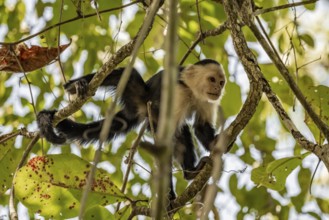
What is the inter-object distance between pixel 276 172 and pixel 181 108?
5.69 feet

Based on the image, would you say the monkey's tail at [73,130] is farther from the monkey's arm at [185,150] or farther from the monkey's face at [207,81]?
the monkey's face at [207,81]

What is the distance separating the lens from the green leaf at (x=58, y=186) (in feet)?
8.42

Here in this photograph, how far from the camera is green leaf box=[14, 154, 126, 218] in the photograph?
257 centimetres

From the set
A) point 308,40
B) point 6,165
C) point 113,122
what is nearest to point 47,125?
point 6,165

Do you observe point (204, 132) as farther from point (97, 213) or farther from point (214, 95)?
point (97, 213)

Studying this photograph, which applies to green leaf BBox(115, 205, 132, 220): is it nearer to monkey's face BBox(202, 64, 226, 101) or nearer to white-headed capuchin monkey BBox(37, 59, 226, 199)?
white-headed capuchin monkey BBox(37, 59, 226, 199)

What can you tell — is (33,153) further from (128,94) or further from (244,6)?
(244,6)

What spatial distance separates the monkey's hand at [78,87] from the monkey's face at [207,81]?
3.83 feet

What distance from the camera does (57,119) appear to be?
3219 mm

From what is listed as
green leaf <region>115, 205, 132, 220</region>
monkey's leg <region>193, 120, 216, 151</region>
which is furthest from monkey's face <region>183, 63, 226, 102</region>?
green leaf <region>115, 205, 132, 220</region>

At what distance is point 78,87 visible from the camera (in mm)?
3104

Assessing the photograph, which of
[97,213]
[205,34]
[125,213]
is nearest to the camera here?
[97,213]

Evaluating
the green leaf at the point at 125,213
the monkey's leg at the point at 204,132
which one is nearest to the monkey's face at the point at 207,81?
the monkey's leg at the point at 204,132

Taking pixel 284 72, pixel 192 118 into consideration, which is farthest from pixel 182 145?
pixel 284 72
